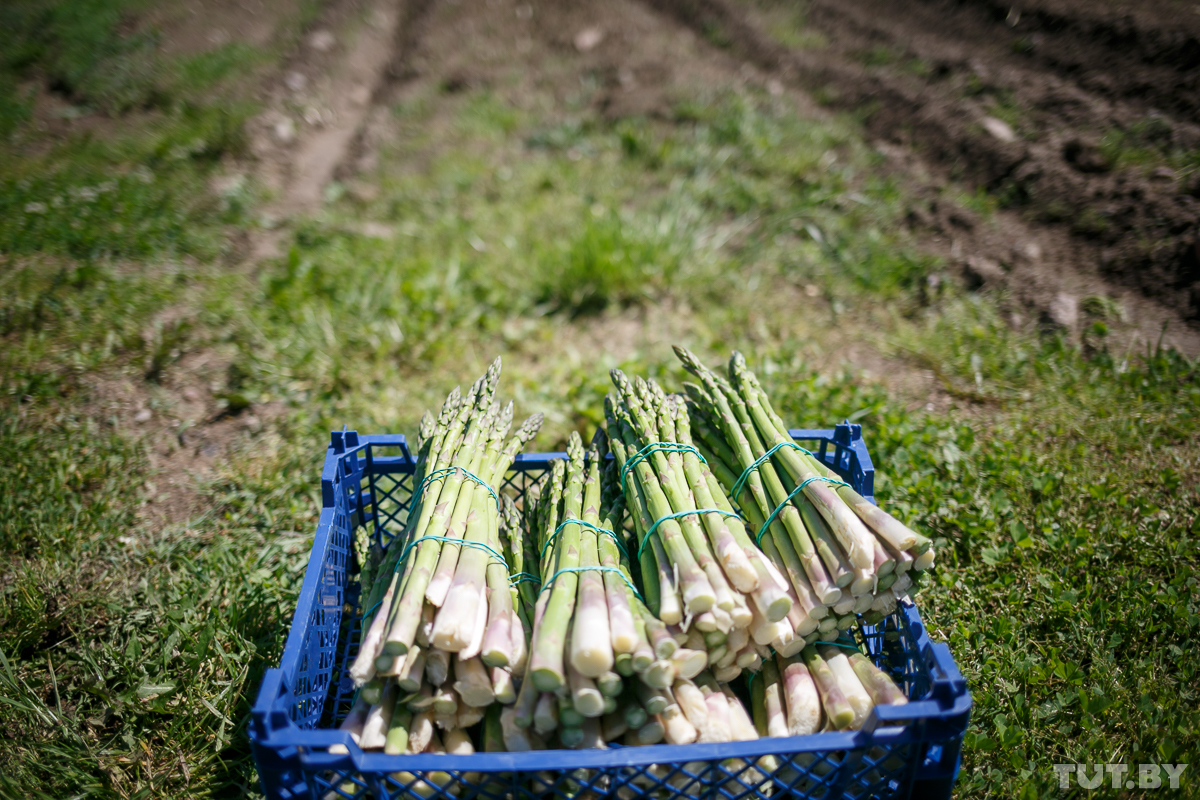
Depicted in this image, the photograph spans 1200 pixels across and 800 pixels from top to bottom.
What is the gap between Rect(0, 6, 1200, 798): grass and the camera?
2.99 meters

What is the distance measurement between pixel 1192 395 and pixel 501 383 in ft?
14.5

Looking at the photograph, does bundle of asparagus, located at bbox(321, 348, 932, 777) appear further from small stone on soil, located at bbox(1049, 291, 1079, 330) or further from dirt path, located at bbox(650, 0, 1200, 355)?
dirt path, located at bbox(650, 0, 1200, 355)

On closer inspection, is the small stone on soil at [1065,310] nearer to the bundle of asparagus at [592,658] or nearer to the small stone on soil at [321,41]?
the bundle of asparagus at [592,658]

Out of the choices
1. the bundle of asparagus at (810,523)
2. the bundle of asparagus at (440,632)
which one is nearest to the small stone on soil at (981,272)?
the bundle of asparagus at (810,523)

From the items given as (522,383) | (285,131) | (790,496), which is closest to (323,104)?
(285,131)

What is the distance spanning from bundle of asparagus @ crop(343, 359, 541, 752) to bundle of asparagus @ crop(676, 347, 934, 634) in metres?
1.03

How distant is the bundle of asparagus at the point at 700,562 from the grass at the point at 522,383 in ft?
3.76

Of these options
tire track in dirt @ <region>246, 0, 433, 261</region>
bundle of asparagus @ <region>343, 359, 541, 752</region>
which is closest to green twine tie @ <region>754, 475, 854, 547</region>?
bundle of asparagus @ <region>343, 359, 541, 752</region>

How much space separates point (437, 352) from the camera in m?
5.30

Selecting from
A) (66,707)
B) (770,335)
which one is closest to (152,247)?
(66,707)

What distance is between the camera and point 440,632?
2.16 meters

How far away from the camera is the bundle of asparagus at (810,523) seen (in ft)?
7.91

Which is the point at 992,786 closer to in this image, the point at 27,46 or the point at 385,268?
the point at 385,268

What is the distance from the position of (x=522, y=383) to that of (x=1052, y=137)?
205 inches
